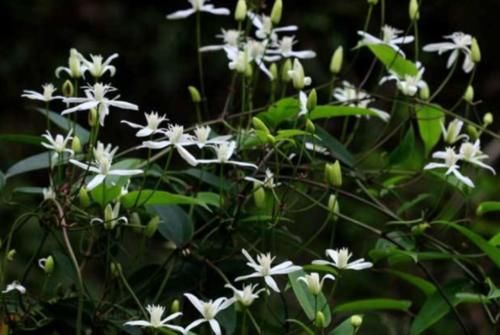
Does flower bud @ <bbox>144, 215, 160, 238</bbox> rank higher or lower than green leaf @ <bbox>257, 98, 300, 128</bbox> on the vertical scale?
lower

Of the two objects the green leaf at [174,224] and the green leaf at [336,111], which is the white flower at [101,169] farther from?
the green leaf at [336,111]

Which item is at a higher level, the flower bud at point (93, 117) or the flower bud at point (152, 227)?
the flower bud at point (93, 117)

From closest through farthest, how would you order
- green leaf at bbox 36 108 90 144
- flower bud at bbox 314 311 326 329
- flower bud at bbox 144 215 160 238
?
flower bud at bbox 314 311 326 329
flower bud at bbox 144 215 160 238
green leaf at bbox 36 108 90 144

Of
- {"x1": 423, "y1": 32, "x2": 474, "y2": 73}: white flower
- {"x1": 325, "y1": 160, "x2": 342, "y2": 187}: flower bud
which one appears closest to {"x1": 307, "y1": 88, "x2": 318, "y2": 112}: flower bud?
{"x1": 325, "y1": 160, "x2": 342, "y2": 187}: flower bud

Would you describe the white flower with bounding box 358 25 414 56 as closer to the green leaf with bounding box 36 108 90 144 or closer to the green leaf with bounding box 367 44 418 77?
the green leaf with bounding box 367 44 418 77

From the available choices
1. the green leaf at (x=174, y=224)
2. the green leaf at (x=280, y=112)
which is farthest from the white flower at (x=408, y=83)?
the green leaf at (x=174, y=224)

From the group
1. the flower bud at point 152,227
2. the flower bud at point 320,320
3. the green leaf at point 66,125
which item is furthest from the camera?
the green leaf at point 66,125

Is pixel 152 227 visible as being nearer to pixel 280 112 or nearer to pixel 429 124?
pixel 280 112
